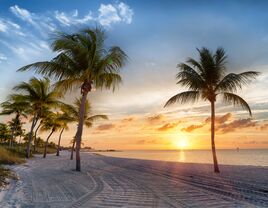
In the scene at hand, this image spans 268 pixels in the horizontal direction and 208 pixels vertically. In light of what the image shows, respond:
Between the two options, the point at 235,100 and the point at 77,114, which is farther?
the point at 77,114

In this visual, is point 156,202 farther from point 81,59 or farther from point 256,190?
point 81,59

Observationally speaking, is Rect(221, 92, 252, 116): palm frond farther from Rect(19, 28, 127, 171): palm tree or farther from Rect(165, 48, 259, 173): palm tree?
Rect(19, 28, 127, 171): palm tree

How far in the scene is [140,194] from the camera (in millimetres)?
6605

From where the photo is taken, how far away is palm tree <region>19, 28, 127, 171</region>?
13195 millimetres

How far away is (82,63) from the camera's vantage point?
1348cm

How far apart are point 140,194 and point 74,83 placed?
963 centimetres

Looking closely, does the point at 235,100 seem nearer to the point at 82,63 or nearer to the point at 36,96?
the point at 82,63

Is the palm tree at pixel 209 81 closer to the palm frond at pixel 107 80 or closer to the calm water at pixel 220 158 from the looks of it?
the palm frond at pixel 107 80

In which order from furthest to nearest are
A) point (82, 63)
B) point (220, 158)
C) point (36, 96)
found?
point (220, 158) < point (36, 96) < point (82, 63)

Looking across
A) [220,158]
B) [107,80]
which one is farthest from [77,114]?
[220,158]

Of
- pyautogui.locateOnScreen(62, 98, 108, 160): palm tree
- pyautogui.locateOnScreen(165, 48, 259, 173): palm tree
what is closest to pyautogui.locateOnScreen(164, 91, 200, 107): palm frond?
pyautogui.locateOnScreen(165, 48, 259, 173): palm tree

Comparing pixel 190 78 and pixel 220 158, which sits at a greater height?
pixel 190 78

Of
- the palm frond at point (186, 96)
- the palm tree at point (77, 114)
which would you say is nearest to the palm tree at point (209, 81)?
the palm frond at point (186, 96)

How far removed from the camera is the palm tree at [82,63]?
43.3 ft
